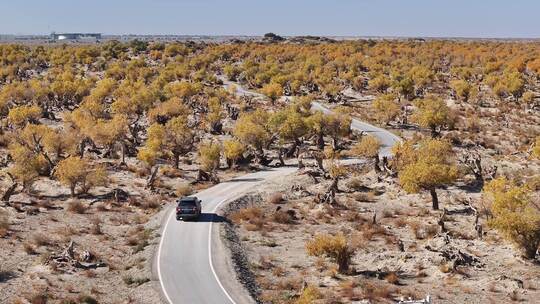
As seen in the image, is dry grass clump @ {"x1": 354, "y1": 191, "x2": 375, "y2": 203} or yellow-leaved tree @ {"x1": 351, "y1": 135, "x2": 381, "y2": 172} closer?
dry grass clump @ {"x1": 354, "y1": 191, "x2": 375, "y2": 203}

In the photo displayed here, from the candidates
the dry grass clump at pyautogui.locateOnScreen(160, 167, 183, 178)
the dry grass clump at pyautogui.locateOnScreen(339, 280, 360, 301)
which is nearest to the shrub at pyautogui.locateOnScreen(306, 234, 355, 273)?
the dry grass clump at pyautogui.locateOnScreen(339, 280, 360, 301)

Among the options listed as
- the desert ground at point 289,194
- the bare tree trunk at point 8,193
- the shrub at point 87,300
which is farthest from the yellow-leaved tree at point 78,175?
the shrub at point 87,300

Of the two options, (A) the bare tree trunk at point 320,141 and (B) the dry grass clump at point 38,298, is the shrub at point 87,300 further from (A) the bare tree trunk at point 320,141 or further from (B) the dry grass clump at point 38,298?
(A) the bare tree trunk at point 320,141

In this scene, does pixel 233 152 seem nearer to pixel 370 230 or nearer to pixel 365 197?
pixel 365 197

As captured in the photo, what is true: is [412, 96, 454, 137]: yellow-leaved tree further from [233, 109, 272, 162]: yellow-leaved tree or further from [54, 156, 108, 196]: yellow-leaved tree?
[54, 156, 108, 196]: yellow-leaved tree

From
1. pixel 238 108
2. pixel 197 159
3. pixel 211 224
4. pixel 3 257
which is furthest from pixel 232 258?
pixel 238 108

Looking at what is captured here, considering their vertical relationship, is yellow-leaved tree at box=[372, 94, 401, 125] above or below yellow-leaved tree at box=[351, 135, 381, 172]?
above
